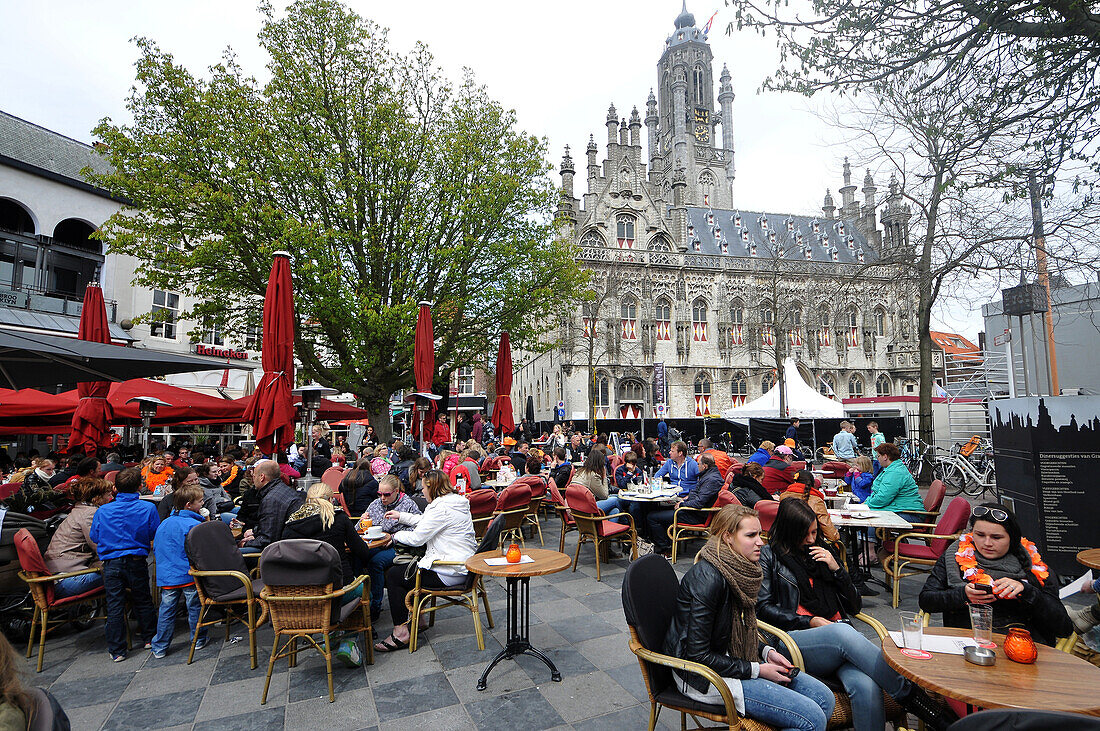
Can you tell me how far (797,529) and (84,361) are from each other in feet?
31.8

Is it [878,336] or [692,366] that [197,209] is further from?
[878,336]

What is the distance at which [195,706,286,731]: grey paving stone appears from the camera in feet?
11.4

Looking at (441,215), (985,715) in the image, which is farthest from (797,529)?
(441,215)

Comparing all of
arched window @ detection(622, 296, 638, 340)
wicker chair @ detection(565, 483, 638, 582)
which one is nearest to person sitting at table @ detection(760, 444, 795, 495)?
wicker chair @ detection(565, 483, 638, 582)

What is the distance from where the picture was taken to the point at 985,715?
133 cm

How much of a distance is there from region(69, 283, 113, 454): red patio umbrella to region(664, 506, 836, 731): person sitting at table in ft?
31.3

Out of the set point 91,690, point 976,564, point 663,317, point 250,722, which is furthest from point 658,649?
point 663,317

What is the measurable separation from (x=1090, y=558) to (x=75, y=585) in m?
8.97

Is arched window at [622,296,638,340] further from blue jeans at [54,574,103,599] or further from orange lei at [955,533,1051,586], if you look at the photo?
orange lei at [955,533,1051,586]

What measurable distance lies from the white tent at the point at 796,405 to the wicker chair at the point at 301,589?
725 inches

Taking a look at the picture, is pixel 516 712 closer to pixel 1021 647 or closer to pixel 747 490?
pixel 1021 647

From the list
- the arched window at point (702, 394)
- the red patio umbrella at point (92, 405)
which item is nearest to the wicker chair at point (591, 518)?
the red patio umbrella at point (92, 405)

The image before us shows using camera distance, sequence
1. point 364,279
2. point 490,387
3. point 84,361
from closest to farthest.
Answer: point 84,361
point 364,279
point 490,387

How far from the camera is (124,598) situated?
4883mm
